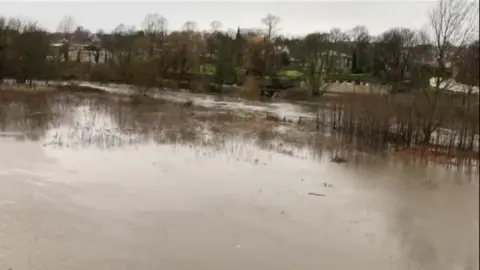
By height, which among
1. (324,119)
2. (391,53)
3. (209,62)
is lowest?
→ (324,119)

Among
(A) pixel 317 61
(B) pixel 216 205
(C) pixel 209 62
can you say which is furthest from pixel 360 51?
(B) pixel 216 205

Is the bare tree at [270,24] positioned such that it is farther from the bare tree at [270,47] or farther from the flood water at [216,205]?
the flood water at [216,205]

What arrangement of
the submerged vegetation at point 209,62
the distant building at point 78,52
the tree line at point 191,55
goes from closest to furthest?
the submerged vegetation at point 209,62 → the tree line at point 191,55 → the distant building at point 78,52

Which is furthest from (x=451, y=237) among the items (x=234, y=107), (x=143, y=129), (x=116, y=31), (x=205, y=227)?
(x=116, y=31)

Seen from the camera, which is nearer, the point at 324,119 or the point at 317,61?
the point at 324,119

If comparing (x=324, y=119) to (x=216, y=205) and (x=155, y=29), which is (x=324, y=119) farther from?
(x=155, y=29)

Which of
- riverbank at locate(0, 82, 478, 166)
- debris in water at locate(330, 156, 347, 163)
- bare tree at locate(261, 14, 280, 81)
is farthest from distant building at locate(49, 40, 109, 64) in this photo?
debris in water at locate(330, 156, 347, 163)

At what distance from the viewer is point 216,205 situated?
5289mm

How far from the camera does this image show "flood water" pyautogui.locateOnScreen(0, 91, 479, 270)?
4.00 metres

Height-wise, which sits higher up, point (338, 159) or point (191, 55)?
point (191, 55)

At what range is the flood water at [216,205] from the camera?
400cm

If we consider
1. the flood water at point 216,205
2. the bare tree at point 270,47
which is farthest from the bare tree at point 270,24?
the flood water at point 216,205

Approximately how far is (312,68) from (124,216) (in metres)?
14.7

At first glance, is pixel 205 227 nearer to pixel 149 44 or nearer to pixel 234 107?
pixel 234 107
